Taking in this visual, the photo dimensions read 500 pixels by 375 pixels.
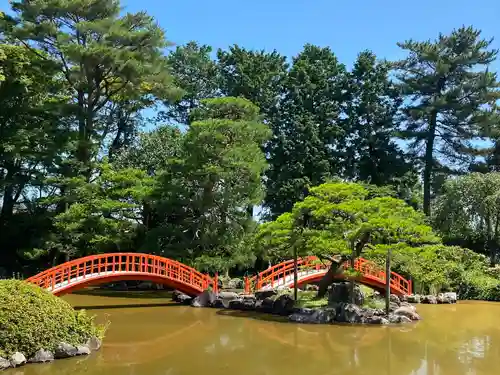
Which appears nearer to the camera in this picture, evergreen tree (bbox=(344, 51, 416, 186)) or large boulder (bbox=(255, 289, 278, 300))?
large boulder (bbox=(255, 289, 278, 300))

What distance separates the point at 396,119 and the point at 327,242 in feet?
53.8

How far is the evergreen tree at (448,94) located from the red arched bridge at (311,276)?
374 inches

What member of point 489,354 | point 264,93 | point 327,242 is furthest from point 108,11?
point 489,354

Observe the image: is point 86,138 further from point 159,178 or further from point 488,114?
point 488,114

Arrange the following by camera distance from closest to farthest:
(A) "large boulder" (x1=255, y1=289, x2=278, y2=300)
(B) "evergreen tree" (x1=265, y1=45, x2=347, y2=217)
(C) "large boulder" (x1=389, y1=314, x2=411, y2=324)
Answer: (C) "large boulder" (x1=389, y1=314, x2=411, y2=324), (A) "large boulder" (x1=255, y1=289, x2=278, y2=300), (B) "evergreen tree" (x1=265, y1=45, x2=347, y2=217)

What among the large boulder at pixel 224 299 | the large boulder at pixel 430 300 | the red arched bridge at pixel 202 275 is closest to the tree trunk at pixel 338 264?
the red arched bridge at pixel 202 275

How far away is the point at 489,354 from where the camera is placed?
31.1ft

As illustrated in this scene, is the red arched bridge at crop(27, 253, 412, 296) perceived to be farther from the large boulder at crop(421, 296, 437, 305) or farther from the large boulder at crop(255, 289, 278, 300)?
the large boulder at crop(255, 289, 278, 300)

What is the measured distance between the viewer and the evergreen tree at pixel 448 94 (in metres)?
24.8

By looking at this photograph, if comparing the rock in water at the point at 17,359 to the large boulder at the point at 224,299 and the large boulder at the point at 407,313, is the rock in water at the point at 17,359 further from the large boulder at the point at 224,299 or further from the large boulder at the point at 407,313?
the large boulder at the point at 407,313

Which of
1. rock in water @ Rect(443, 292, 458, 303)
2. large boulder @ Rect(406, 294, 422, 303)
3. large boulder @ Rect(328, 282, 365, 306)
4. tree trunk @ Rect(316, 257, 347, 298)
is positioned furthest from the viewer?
rock in water @ Rect(443, 292, 458, 303)

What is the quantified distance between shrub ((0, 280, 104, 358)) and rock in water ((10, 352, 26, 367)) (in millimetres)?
77

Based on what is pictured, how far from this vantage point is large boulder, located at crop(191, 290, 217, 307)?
1523 cm

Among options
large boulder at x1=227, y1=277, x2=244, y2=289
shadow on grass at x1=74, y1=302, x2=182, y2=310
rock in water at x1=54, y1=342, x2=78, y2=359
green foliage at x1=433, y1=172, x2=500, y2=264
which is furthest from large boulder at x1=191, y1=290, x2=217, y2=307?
green foliage at x1=433, y1=172, x2=500, y2=264
